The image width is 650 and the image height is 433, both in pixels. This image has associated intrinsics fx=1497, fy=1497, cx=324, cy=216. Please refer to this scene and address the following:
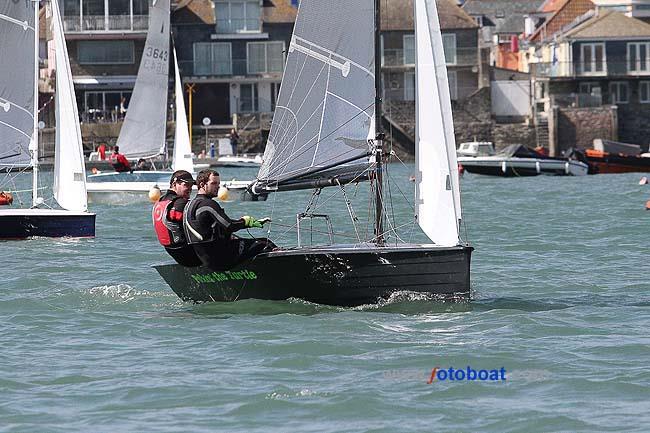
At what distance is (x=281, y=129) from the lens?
1609 centimetres

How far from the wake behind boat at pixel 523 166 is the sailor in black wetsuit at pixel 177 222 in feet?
112

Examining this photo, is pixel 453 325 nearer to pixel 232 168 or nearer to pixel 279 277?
pixel 279 277

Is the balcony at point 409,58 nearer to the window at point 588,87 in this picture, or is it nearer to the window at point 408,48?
the window at point 408,48

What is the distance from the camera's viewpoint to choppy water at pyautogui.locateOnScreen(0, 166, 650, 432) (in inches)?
406

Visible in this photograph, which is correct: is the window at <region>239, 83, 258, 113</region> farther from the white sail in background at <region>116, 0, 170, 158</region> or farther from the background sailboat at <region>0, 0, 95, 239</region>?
the background sailboat at <region>0, 0, 95, 239</region>

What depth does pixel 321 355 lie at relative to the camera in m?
12.4

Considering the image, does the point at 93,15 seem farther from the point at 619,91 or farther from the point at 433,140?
the point at 433,140

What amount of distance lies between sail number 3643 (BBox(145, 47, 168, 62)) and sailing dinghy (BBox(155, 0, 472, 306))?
24.4 m

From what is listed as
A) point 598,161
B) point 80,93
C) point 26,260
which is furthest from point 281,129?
point 80,93

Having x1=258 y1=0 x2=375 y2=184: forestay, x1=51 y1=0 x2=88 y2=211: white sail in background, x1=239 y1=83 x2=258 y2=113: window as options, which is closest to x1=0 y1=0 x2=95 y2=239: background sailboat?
x1=51 y1=0 x2=88 y2=211: white sail in background

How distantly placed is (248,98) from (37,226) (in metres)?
44.3

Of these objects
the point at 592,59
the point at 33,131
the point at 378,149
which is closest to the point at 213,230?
the point at 378,149

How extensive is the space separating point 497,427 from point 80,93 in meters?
57.6

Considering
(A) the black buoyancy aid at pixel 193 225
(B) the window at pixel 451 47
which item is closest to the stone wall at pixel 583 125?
(B) the window at pixel 451 47
